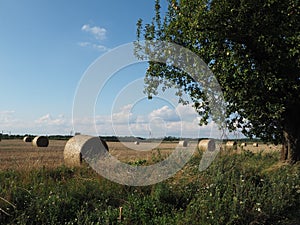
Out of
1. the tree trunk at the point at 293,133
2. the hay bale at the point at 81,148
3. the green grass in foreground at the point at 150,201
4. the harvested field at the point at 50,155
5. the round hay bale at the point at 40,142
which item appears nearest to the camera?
the green grass in foreground at the point at 150,201

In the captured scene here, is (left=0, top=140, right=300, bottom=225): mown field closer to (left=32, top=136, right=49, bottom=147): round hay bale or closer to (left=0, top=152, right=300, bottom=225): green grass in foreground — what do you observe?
(left=0, top=152, right=300, bottom=225): green grass in foreground

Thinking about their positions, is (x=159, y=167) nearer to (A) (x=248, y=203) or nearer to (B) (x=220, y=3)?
(A) (x=248, y=203)

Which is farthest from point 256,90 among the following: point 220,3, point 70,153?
point 70,153

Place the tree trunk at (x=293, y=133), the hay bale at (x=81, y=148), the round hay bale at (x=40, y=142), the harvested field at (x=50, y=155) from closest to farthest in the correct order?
the harvested field at (x=50, y=155)
the tree trunk at (x=293, y=133)
the hay bale at (x=81, y=148)
the round hay bale at (x=40, y=142)

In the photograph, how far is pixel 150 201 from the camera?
698 centimetres

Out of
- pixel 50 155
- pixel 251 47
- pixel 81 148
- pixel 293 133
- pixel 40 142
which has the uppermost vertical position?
pixel 251 47

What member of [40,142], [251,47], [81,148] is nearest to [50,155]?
[81,148]

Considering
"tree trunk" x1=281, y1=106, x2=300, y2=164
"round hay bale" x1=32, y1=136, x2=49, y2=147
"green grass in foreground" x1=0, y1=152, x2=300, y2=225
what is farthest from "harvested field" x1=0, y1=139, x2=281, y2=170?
"round hay bale" x1=32, y1=136, x2=49, y2=147

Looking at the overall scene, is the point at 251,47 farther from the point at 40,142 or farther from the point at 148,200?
the point at 40,142

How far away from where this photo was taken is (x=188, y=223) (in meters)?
5.96

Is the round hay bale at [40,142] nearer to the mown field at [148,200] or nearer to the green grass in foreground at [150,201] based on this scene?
A: the mown field at [148,200]

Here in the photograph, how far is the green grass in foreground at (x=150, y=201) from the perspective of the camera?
242 inches

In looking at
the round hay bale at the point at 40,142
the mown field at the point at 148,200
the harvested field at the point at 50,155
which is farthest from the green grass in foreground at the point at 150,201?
the round hay bale at the point at 40,142

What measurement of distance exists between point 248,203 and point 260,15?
27.3ft
